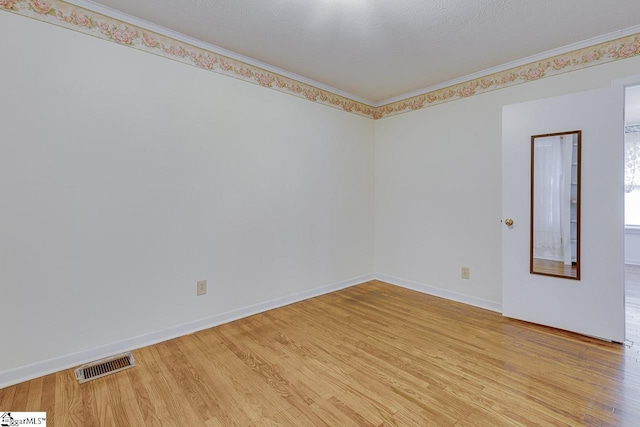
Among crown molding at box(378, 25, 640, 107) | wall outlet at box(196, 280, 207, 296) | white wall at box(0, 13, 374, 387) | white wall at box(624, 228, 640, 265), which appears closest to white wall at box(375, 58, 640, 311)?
crown molding at box(378, 25, 640, 107)

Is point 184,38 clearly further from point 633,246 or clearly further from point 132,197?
point 633,246

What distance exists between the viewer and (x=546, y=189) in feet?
8.54

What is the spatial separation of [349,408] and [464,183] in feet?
8.42

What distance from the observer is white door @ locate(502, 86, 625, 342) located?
2.29 meters

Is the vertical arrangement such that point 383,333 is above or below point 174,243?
below

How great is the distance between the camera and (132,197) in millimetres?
2234

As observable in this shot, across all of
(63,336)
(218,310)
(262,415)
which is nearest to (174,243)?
(218,310)

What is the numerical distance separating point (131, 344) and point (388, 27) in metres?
3.09

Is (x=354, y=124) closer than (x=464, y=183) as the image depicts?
No

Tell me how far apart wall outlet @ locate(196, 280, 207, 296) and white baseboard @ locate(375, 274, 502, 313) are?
93.6 inches

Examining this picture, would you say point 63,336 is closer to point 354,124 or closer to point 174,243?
point 174,243

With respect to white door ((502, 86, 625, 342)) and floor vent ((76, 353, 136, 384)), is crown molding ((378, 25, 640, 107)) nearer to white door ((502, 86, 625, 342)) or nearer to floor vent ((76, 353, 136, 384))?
white door ((502, 86, 625, 342))

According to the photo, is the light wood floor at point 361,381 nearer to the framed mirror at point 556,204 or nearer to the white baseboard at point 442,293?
the white baseboard at point 442,293

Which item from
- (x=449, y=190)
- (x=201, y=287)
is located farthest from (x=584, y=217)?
(x=201, y=287)
